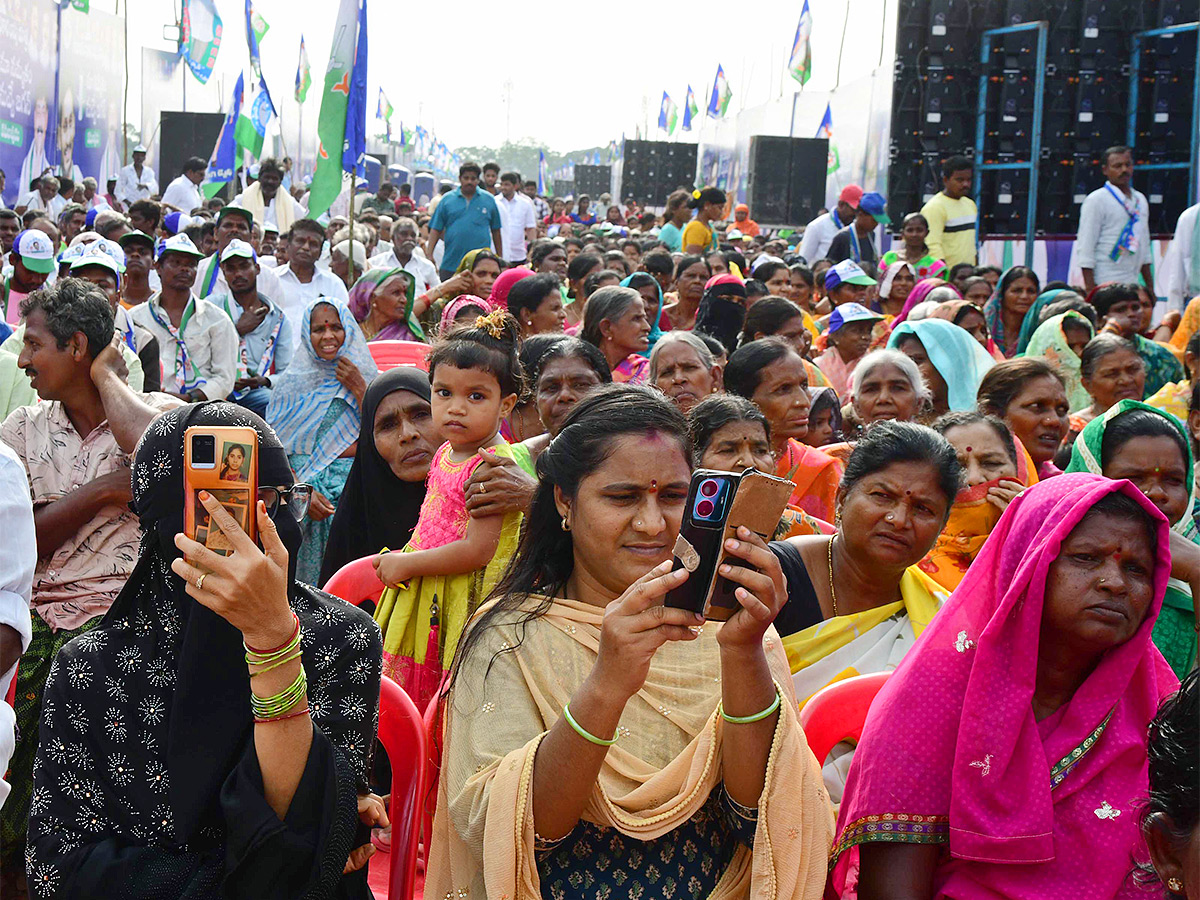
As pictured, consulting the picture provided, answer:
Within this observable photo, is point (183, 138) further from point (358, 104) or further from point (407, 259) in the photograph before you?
point (358, 104)

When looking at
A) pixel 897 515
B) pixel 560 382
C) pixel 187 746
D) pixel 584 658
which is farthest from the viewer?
pixel 560 382

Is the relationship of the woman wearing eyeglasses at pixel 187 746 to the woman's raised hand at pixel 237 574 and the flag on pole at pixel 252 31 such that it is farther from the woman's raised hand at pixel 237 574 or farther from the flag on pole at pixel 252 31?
the flag on pole at pixel 252 31

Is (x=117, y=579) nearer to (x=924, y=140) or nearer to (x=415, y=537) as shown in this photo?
(x=415, y=537)

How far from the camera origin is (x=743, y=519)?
1739 mm

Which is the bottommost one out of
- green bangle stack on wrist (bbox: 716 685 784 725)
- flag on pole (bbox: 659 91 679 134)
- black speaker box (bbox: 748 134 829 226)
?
green bangle stack on wrist (bbox: 716 685 784 725)

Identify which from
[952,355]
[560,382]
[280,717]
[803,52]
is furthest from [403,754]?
[803,52]

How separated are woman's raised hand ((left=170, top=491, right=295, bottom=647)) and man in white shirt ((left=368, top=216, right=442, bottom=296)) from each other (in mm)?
8799

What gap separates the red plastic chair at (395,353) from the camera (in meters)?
6.19

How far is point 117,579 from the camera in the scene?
3.31 meters

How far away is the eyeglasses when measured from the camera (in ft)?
6.51

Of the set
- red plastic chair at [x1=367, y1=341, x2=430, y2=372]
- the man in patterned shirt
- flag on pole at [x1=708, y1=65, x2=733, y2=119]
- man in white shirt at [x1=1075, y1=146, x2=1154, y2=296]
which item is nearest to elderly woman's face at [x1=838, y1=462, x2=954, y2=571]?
the man in patterned shirt

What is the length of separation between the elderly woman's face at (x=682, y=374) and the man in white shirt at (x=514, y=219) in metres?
10.7

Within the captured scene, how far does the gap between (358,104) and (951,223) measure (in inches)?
238

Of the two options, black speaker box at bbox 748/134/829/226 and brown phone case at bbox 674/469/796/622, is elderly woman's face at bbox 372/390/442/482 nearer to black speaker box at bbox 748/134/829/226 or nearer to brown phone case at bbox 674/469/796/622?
brown phone case at bbox 674/469/796/622
